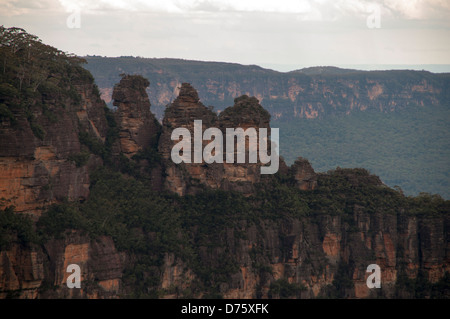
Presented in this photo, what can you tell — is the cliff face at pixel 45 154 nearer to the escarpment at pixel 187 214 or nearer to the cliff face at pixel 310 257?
the escarpment at pixel 187 214

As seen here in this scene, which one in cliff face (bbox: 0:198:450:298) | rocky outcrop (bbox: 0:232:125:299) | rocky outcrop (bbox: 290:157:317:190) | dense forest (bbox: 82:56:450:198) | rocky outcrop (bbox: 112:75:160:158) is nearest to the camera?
rocky outcrop (bbox: 0:232:125:299)

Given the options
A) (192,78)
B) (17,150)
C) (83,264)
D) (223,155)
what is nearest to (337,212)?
(223,155)

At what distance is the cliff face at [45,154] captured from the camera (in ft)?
164

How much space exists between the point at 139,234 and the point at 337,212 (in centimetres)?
1340

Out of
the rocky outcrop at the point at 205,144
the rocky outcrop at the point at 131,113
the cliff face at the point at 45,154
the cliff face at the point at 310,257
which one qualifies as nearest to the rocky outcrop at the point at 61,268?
the cliff face at the point at 310,257

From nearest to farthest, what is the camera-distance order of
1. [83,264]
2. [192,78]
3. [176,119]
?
[83,264] → [176,119] → [192,78]

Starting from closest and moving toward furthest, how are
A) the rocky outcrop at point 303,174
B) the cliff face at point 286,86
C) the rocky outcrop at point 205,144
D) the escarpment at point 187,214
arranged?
the escarpment at point 187,214 < the rocky outcrop at point 205,144 < the rocky outcrop at point 303,174 < the cliff face at point 286,86

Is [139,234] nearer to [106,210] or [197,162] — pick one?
[106,210]

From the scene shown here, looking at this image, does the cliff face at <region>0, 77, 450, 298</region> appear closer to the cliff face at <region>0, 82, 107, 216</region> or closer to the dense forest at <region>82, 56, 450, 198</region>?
the cliff face at <region>0, 82, 107, 216</region>

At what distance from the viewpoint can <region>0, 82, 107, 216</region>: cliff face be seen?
1966 inches

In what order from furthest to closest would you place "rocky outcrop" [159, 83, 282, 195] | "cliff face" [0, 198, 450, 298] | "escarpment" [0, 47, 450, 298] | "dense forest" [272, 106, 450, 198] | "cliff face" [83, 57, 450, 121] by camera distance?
"cliff face" [83, 57, 450, 121], "dense forest" [272, 106, 450, 198], "rocky outcrop" [159, 83, 282, 195], "cliff face" [0, 198, 450, 298], "escarpment" [0, 47, 450, 298]

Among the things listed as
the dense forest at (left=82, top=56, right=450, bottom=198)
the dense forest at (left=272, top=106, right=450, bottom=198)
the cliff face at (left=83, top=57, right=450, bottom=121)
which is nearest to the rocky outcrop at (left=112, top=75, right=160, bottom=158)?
the cliff face at (left=83, top=57, right=450, bottom=121)

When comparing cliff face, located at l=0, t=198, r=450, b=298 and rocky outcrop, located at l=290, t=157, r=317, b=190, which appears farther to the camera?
rocky outcrop, located at l=290, t=157, r=317, b=190
